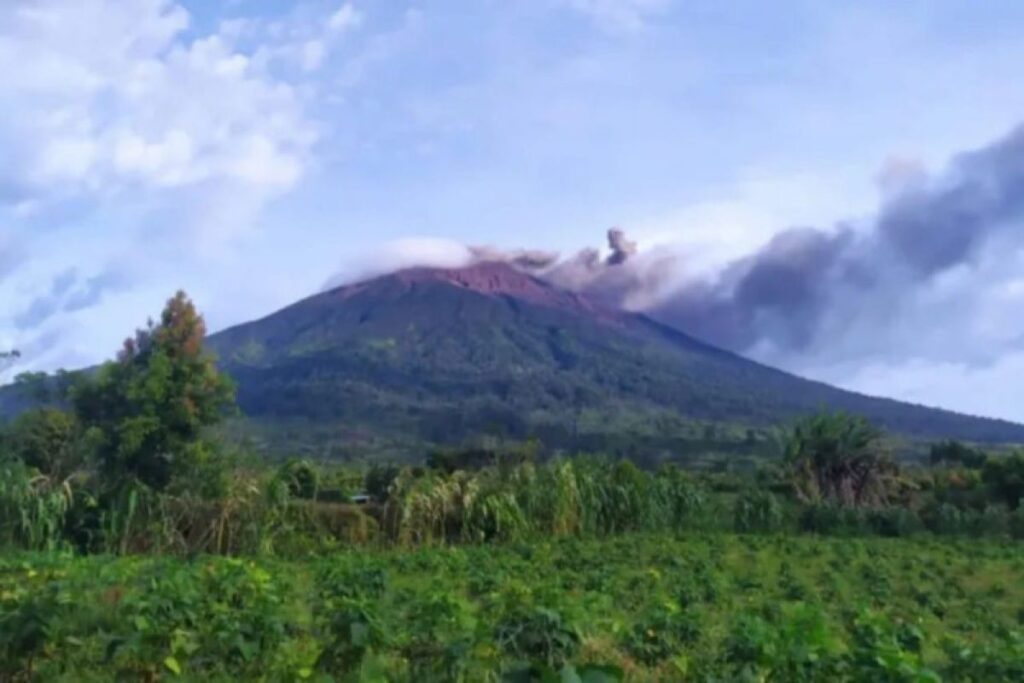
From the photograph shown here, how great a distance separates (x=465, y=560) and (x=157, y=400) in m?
7.29

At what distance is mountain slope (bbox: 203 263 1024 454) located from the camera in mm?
60969

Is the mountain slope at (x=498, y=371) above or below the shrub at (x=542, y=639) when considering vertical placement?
above

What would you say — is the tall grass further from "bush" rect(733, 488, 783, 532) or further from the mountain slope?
the mountain slope

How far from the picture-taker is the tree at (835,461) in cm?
2891

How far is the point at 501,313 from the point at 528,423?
3011 cm

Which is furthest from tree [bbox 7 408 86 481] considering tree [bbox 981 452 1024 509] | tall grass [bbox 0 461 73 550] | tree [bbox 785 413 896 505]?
tree [bbox 981 452 1024 509]

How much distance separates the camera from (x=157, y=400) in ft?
63.9

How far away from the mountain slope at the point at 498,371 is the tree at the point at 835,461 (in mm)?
20522

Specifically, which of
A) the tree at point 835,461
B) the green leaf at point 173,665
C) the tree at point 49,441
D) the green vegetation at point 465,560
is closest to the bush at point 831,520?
the green vegetation at point 465,560

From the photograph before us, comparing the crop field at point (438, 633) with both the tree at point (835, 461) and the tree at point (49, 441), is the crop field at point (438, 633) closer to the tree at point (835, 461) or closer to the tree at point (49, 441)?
the tree at point (49, 441)

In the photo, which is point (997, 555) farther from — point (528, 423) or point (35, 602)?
point (528, 423)

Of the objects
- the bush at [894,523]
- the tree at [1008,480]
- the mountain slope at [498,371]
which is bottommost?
the bush at [894,523]

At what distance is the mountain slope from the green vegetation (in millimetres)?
26343

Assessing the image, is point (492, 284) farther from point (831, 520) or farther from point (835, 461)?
point (831, 520)
